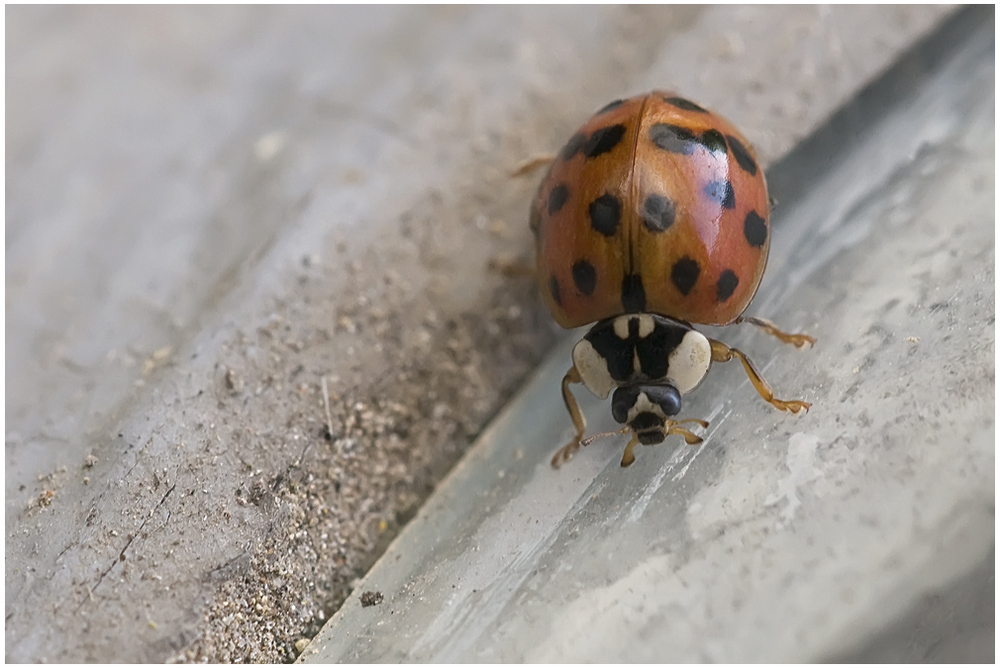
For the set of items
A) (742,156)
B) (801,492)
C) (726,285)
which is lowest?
(801,492)

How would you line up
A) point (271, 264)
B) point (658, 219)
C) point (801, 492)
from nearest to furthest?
point (801, 492), point (658, 219), point (271, 264)

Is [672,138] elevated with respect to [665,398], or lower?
elevated

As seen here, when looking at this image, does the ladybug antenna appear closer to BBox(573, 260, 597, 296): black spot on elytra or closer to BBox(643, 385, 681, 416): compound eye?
BBox(643, 385, 681, 416): compound eye

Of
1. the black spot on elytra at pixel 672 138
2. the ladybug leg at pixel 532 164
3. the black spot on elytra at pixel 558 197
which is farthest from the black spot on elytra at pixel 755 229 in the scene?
the ladybug leg at pixel 532 164

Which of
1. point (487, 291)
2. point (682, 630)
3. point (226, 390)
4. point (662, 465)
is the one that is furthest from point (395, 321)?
point (682, 630)

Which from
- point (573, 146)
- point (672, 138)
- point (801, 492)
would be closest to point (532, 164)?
point (573, 146)

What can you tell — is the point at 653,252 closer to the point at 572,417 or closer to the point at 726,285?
the point at 726,285

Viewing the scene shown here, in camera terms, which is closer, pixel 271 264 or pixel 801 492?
pixel 801 492
